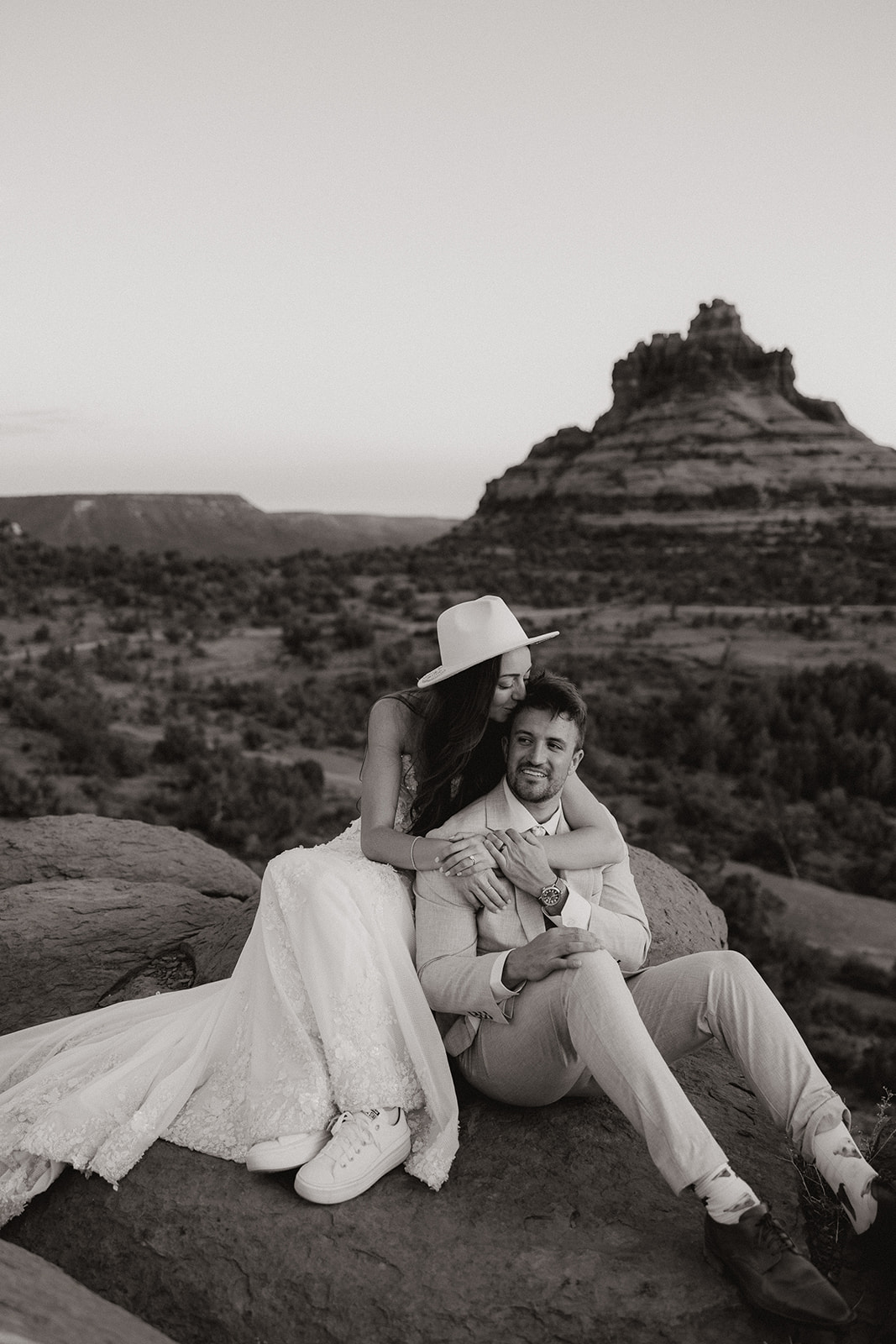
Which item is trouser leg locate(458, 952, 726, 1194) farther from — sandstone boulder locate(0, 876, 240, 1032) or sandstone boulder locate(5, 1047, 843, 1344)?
sandstone boulder locate(0, 876, 240, 1032)

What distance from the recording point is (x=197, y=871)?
271 inches

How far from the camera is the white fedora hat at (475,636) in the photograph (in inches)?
142

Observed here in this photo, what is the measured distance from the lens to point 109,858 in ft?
22.4

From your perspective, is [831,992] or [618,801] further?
[618,801]

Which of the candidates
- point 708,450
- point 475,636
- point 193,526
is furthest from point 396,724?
point 193,526

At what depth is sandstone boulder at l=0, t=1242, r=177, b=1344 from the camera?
2252 mm

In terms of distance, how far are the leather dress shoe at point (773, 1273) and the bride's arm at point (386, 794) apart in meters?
1.40

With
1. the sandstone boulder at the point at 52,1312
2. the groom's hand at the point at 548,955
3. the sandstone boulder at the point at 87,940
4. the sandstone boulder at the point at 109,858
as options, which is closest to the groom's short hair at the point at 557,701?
the groom's hand at the point at 548,955

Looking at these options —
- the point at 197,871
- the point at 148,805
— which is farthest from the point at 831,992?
the point at 148,805

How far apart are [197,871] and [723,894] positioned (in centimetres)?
595

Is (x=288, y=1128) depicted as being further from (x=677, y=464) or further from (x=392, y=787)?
(x=677, y=464)

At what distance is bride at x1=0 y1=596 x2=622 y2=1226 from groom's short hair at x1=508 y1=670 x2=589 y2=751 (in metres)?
0.11

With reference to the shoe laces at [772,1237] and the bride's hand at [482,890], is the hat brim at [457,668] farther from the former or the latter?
the shoe laces at [772,1237]

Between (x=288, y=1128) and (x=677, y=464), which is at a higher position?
(x=677, y=464)
